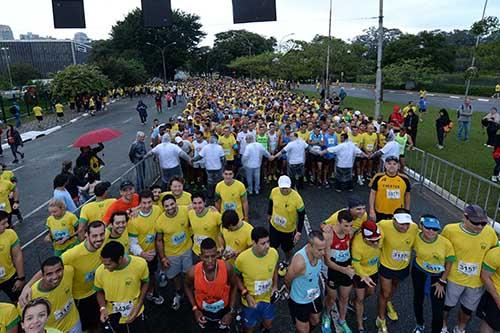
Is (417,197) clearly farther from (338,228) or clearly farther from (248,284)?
(248,284)

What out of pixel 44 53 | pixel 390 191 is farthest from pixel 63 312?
pixel 44 53

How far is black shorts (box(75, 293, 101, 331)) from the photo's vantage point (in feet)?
13.3

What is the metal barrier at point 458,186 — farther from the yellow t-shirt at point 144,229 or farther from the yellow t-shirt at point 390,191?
the yellow t-shirt at point 144,229

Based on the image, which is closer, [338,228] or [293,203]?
[338,228]

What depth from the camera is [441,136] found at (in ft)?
46.6

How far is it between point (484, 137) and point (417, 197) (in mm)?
9515

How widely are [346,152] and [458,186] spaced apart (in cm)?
318

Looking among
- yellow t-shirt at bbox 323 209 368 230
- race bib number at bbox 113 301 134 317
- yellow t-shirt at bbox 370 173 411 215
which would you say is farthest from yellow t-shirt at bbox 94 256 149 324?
yellow t-shirt at bbox 370 173 411 215

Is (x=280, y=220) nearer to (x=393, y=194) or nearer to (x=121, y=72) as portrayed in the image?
(x=393, y=194)

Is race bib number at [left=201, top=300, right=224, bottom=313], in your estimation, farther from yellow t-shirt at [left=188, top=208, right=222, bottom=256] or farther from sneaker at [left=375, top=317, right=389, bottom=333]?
sneaker at [left=375, top=317, right=389, bottom=333]

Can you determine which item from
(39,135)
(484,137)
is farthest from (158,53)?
(484,137)

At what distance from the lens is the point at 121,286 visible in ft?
12.0

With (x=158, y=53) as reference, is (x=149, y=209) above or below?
below

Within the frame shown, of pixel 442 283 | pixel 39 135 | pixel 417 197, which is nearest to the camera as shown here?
pixel 442 283
